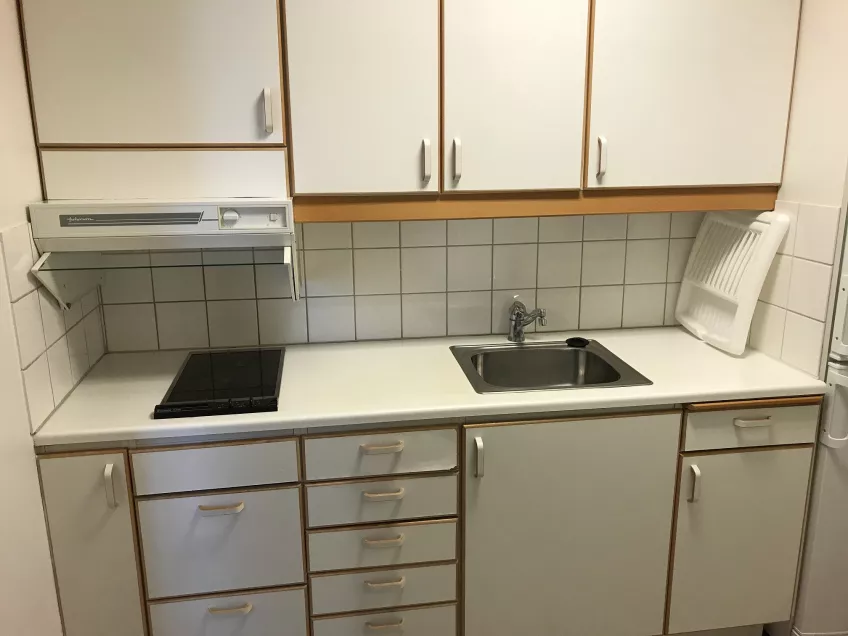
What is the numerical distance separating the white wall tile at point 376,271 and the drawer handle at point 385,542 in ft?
2.52

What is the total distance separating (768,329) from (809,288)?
0.72ft

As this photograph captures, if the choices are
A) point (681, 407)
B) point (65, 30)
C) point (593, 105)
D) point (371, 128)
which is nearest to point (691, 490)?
point (681, 407)

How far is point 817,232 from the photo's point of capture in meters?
1.84

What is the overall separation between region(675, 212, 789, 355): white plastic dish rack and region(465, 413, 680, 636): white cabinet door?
0.43 metres

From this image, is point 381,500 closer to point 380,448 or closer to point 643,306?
point 380,448

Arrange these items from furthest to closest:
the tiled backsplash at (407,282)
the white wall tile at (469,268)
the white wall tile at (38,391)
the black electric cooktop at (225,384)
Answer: the white wall tile at (469,268) < the tiled backsplash at (407,282) < the black electric cooktop at (225,384) < the white wall tile at (38,391)

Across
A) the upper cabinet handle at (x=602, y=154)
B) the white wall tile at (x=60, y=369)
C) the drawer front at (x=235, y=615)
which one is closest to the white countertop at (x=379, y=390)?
the white wall tile at (x=60, y=369)

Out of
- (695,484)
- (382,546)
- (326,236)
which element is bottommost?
(382,546)

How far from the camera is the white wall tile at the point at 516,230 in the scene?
2.22 m

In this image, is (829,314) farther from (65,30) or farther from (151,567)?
(65,30)

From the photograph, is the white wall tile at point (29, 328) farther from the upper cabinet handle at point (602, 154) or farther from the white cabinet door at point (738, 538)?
the white cabinet door at point (738, 538)

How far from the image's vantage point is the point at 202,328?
2158 millimetres

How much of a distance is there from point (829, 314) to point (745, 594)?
32.3 inches

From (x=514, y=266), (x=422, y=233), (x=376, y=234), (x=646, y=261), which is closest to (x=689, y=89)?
(x=646, y=261)
